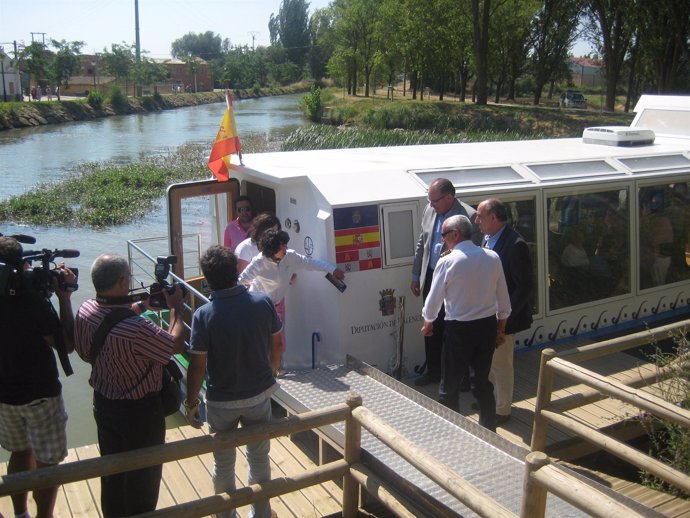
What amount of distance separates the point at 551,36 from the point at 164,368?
171 ft

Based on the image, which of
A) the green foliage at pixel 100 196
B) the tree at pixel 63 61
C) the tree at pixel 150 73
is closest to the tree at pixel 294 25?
the tree at pixel 150 73

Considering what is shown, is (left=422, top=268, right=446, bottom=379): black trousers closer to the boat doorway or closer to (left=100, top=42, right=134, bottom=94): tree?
the boat doorway

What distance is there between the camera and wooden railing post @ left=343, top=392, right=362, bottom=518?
12.9ft

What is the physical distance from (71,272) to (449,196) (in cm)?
293

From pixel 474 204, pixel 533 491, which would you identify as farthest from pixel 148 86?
pixel 533 491

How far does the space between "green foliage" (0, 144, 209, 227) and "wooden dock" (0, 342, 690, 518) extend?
53.6 ft

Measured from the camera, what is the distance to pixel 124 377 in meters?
3.51

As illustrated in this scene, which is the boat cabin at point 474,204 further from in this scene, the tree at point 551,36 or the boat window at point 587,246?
the tree at point 551,36

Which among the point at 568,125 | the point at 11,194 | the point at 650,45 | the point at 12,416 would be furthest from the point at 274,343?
the point at 650,45

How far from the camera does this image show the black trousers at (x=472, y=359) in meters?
4.93

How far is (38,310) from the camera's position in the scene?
12.2 ft

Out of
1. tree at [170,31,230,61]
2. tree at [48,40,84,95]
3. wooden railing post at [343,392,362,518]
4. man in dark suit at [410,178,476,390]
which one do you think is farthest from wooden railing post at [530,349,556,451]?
tree at [170,31,230,61]

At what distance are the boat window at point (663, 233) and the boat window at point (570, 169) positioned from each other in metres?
0.48

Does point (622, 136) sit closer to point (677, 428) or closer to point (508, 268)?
point (508, 268)
